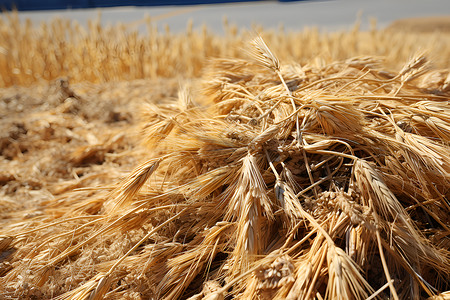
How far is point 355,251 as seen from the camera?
108cm

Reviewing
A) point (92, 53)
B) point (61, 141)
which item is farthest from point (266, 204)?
point (92, 53)

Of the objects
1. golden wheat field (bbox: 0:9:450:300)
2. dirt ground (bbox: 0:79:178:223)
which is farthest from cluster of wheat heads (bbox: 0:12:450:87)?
golden wheat field (bbox: 0:9:450:300)

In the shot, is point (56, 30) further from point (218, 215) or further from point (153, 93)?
point (218, 215)

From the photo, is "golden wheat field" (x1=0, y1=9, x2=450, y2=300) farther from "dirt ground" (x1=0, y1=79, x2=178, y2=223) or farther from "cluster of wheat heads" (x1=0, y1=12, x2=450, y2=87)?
"cluster of wheat heads" (x1=0, y1=12, x2=450, y2=87)

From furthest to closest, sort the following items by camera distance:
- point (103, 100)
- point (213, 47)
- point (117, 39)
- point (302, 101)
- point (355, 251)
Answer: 1. point (213, 47)
2. point (117, 39)
3. point (103, 100)
4. point (302, 101)
5. point (355, 251)

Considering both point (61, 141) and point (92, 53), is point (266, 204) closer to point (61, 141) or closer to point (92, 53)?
point (61, 141)

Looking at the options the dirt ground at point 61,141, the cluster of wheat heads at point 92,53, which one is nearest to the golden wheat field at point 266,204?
the dirt ground at point 61,141

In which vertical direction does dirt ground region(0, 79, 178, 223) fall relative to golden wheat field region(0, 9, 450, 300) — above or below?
below

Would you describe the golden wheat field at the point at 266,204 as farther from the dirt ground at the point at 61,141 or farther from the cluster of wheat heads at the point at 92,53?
the cluster of wheat heads at the point at 92,53

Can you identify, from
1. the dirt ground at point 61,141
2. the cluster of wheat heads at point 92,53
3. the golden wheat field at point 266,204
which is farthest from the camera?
the cluster of wheat heads at point 92,53

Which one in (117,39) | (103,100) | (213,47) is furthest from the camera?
(213,47)

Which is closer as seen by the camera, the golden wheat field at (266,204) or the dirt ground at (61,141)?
the golden wheat field at (266,204)

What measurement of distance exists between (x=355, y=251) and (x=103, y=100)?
127 inches

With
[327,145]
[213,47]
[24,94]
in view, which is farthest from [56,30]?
[327,145]
